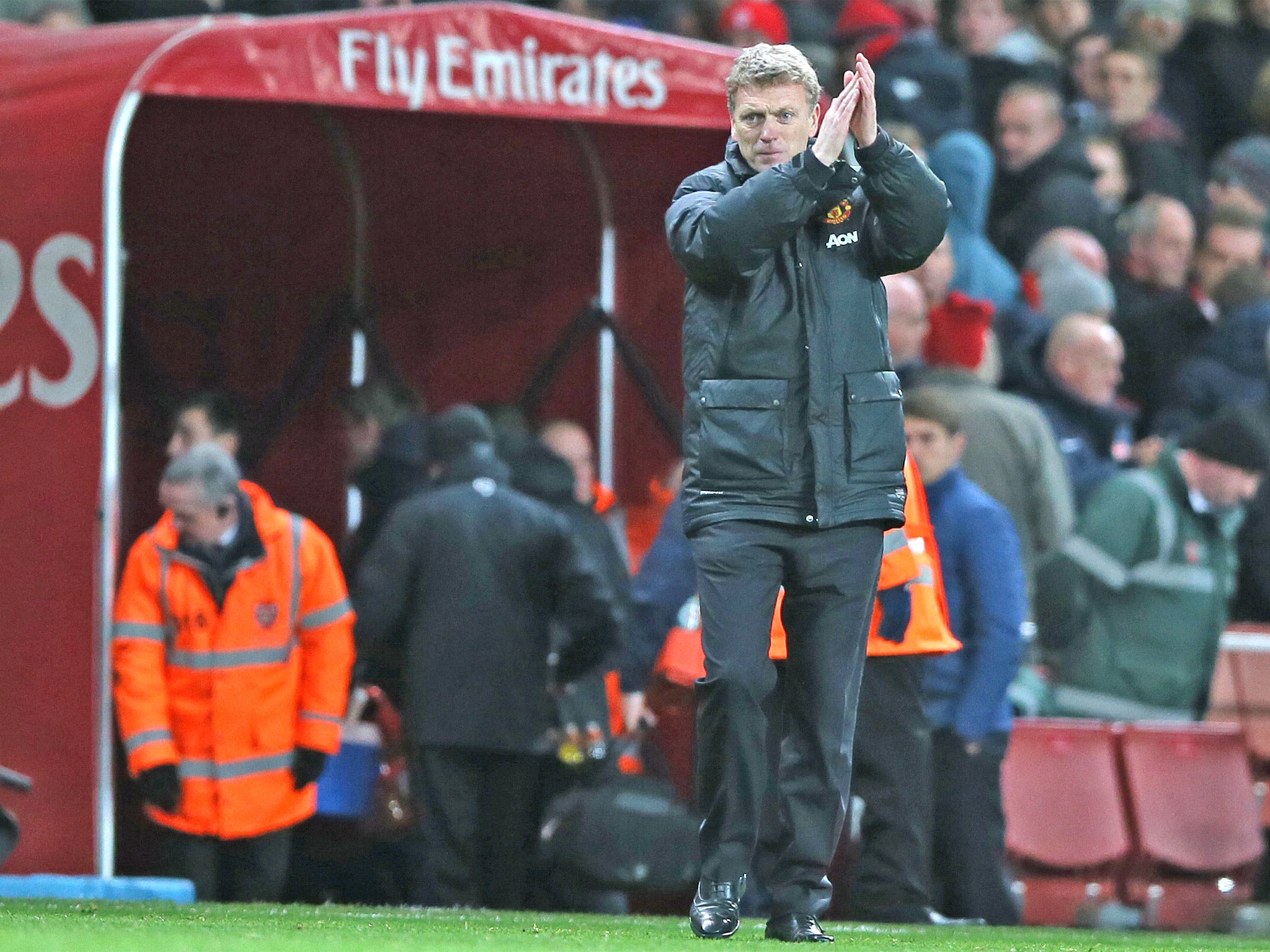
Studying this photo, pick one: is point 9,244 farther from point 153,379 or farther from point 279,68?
point 153,379

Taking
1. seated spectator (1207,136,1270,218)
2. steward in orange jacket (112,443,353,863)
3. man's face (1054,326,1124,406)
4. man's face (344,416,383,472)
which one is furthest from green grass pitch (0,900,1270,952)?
seated spectator (1207,136,1270,218)

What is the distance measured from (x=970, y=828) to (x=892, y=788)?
80 cm

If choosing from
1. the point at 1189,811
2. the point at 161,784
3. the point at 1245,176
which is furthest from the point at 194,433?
the point at 1245,176

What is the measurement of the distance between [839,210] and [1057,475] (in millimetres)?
4468

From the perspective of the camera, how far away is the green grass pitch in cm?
588

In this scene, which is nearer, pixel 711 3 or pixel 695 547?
pixel 695 547

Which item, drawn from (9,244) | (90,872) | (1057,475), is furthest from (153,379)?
(1057,475)

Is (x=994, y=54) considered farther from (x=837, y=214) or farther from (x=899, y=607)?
(x=837, y=214)

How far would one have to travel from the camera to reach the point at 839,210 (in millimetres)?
6324

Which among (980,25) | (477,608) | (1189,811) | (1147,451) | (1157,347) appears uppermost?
(980,25)

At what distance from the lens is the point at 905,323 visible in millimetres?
10508

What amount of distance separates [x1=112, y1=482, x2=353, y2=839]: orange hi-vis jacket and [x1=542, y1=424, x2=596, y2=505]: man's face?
5.98 feet

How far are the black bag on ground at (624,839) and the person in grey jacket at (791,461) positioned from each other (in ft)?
9.40

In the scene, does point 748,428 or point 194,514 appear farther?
point 194,514
